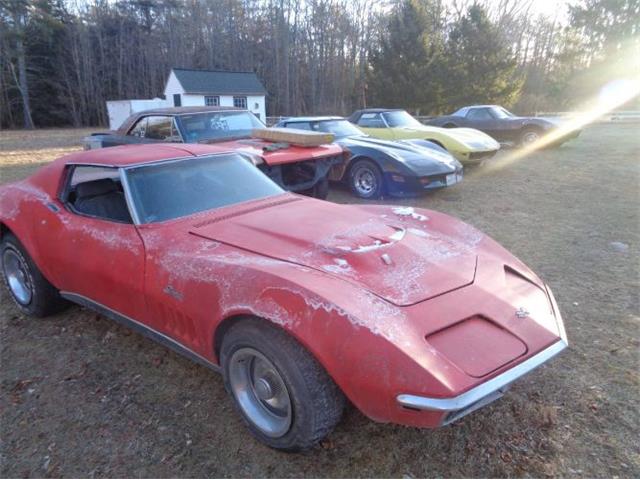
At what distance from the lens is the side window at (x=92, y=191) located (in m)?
3.36

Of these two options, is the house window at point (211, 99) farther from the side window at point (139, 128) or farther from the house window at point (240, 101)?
the side window at point (139, 128)

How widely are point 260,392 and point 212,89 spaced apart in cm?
3015

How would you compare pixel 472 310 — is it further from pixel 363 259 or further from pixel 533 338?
pixel 363 259

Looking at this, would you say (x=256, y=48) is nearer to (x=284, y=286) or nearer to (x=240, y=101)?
(x=240, y=101)

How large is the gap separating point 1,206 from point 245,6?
4078cm

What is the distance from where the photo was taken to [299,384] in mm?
2000

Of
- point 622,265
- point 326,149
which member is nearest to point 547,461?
point 622,265

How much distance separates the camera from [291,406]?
83.0 inches

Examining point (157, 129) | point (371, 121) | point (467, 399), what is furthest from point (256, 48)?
→ point (467, 399)

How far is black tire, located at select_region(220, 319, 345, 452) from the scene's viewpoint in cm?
201

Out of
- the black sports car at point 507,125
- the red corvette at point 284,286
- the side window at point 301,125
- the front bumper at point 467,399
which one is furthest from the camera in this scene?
the black sports car at point 507,125

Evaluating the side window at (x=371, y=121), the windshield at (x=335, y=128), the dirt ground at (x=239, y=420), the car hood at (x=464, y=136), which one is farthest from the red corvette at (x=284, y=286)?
the side window at (x=371, y=121)

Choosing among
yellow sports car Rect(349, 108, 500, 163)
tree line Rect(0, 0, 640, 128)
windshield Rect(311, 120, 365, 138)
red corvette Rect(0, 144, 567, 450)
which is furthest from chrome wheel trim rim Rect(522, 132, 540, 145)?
tree line Rect(0, 0, 640, 128)

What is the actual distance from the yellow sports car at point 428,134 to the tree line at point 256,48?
1877 cm
